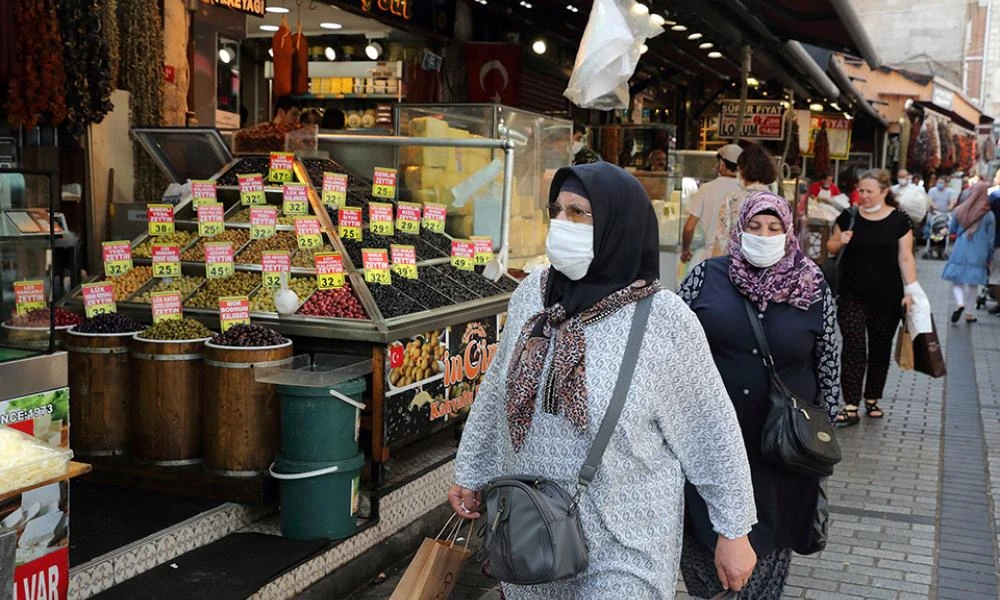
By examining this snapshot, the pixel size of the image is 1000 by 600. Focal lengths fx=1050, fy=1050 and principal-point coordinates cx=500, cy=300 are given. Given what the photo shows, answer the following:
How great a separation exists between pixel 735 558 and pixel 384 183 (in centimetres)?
419

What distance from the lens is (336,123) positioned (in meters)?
11.0

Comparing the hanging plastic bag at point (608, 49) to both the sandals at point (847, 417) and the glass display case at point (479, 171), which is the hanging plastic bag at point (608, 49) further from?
the sandals at point (847, 417)

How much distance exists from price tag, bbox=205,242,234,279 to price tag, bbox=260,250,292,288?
0.23 m

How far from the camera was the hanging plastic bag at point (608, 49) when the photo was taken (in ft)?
19.5

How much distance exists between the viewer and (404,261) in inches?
237

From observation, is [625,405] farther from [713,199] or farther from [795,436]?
[713,199]

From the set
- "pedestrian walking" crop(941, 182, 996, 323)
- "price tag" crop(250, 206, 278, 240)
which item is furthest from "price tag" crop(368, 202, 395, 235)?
"pedestrian walking" crop(941, 182, 996, 323)

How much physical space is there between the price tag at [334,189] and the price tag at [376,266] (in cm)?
57

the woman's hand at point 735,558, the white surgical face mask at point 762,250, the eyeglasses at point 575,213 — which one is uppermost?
the eyeglasses at point 575,213

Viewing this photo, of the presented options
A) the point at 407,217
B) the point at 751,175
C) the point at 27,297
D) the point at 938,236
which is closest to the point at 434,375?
the point at 407,217

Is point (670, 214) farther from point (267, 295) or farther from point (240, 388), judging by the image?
point (240, 388)

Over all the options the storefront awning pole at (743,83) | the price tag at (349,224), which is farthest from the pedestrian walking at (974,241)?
the price tag at (349,224)

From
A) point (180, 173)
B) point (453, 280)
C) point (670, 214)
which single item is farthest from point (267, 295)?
point (670, 214)

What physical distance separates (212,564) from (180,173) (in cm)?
331
